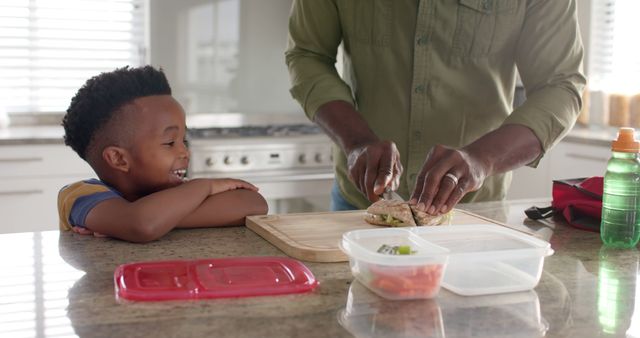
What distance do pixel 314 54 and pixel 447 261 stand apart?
114 cm

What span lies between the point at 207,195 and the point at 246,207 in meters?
0.08

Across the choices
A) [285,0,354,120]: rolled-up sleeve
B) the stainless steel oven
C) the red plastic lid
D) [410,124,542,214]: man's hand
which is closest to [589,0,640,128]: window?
the stainless steel oven

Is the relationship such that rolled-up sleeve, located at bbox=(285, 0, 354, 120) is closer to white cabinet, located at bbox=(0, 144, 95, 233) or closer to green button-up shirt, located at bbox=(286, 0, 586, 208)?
green button-up shirt, located at bbox=(286, 0, 586, 208)

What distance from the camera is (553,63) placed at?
1.81 metres

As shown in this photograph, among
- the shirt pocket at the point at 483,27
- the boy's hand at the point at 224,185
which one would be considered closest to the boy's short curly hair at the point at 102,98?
the boy's hand at the point at 224,185

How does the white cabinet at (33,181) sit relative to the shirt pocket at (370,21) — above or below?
below

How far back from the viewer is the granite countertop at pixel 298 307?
0.88 meters

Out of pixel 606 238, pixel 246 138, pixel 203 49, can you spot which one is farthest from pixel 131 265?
pixel 203 49

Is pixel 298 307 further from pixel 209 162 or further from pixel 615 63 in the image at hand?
pixel 615 63

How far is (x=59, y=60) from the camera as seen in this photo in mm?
3727

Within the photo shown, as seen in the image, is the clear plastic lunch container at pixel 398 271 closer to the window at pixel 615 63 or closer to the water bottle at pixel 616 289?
the water bottle at pixel 616 289

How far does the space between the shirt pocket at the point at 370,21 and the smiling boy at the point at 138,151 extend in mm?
611

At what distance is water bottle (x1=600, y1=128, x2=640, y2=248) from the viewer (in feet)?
4.25

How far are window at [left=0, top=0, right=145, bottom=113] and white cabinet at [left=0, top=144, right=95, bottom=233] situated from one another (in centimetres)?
58
